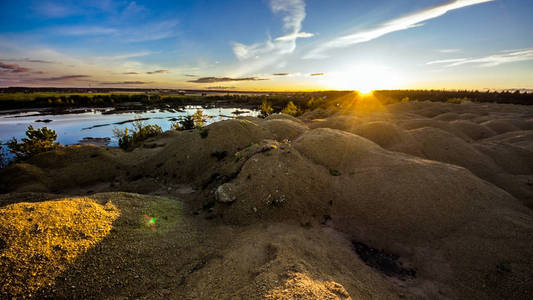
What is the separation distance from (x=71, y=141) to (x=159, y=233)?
24366 millimetres

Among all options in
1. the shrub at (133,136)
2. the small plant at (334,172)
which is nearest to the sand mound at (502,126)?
the small plant at (334,172)

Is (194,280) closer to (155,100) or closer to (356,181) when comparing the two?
(356,181)

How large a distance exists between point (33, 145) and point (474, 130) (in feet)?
121

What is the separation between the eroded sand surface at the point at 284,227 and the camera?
4434 millimetres

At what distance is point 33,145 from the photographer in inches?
543

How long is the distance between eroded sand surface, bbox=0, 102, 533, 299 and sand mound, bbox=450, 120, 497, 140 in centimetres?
615

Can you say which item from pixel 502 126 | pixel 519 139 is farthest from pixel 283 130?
pixel 502 126

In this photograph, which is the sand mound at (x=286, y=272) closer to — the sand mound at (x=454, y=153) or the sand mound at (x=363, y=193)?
the sand mound at (x=363, y=193)

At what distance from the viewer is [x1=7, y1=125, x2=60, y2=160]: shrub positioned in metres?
13.5

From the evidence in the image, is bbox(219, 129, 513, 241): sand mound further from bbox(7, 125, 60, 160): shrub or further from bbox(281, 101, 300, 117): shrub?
bbox(281, 101, 300, 117): shrub

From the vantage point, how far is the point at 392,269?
5.56 meters

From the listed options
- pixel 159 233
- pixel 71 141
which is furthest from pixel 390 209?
pixel 71 141

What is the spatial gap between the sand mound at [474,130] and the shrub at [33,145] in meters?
35.0

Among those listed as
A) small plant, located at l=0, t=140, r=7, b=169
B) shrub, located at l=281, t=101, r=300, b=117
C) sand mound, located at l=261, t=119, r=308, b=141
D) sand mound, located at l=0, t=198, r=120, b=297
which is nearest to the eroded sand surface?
sand mound, located at l=0, t=198, r=120, b=297
